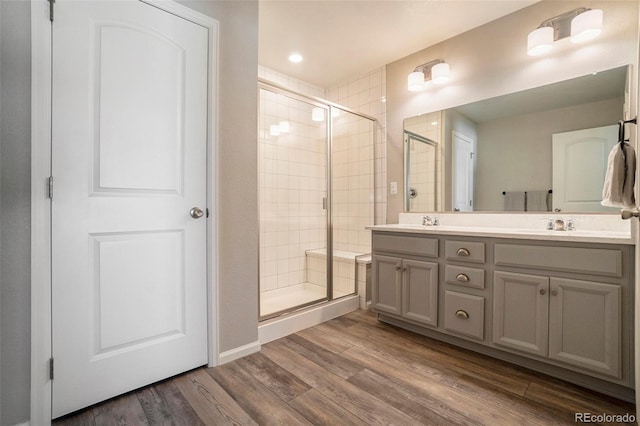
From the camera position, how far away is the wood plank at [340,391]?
53.2 inches

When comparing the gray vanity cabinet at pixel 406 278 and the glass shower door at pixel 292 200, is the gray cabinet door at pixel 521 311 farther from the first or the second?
the glass shower door at pixel 292 200

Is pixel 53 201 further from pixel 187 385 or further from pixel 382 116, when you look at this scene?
pixel 382 116

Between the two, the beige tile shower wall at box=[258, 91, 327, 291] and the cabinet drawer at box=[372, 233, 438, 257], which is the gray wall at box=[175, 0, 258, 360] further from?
the cabinet drawer at box=[372, 233, 438, 257]

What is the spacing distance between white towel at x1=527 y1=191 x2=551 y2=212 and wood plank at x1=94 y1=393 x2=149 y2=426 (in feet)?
8.51

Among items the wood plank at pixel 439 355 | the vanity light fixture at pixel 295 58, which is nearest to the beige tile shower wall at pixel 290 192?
the vanity light fixture at pixel 295 58

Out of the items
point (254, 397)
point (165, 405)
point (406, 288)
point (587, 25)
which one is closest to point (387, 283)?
point (406, 288)

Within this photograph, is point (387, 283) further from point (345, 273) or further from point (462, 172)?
point (462, 172)

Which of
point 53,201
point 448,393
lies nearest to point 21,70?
point 53,201

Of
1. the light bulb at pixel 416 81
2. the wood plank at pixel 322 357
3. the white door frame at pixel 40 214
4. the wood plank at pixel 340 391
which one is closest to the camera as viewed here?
the white door frame at pixel 40 214

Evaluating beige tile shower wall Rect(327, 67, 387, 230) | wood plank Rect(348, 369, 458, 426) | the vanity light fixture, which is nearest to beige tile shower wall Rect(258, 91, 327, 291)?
the vanity light fixture

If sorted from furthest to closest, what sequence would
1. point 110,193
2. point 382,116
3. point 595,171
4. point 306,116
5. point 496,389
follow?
point 382,116 → point 306,116 → point 595,171 → point 496,389 → point 110,193

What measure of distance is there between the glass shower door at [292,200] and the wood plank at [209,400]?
1.01m

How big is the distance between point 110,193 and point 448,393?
198cm

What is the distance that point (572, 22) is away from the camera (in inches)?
73.4
